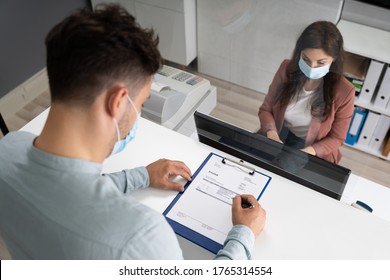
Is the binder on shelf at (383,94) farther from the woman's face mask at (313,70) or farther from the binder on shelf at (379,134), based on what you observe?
the woman's face mask at (313,70)

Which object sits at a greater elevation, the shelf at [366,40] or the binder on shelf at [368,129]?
the shelf at [366,40]

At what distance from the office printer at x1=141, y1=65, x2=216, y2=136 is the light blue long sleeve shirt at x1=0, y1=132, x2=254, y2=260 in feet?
2.39

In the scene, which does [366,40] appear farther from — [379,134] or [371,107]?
[379,134]

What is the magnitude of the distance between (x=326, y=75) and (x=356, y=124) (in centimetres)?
100

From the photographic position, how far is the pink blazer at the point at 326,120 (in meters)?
1.36

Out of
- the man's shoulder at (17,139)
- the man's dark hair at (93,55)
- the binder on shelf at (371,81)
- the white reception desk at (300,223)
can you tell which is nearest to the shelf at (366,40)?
the binder on shelf at (371,81)

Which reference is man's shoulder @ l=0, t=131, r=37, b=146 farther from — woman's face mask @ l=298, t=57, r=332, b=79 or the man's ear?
woman's face mask @ l=298, t=57, r=332, b=79

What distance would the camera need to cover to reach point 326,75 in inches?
51.9

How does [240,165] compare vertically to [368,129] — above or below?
above

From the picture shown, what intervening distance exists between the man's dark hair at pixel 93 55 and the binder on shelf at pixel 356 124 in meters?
1.62

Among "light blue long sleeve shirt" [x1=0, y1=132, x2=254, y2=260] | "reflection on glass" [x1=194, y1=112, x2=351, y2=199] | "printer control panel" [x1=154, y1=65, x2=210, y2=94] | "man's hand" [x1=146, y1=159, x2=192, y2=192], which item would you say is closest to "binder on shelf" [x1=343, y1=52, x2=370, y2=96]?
"printer control panel" [x1=154, y1=65, x2=210, y2=94]

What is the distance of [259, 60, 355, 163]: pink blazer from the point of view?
1.36 m

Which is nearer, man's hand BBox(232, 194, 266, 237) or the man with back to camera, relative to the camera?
the man with back to camera

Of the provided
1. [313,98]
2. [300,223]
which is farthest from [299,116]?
[300,223]
